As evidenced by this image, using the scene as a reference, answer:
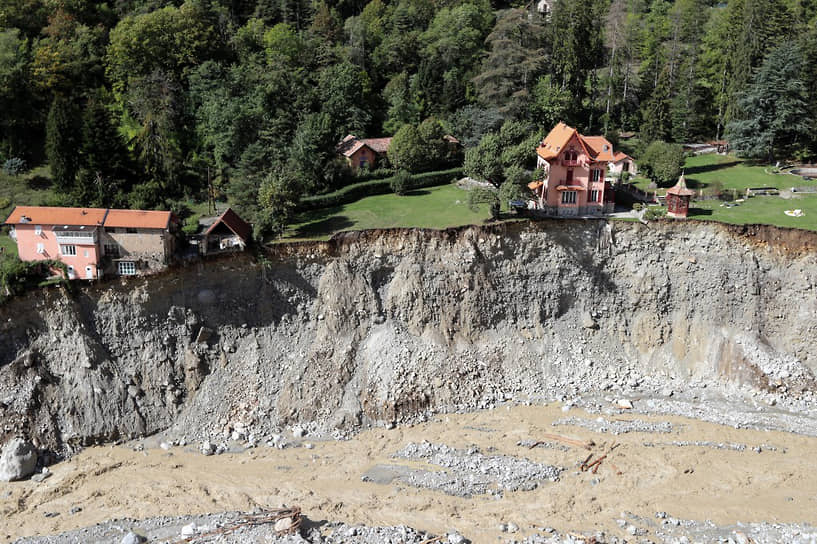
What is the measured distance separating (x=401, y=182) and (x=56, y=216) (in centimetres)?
2286

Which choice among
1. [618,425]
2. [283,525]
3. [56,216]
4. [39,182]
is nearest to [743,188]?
[618,425]

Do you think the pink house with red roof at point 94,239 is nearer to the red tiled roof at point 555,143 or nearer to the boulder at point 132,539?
the boulder at point 132,539

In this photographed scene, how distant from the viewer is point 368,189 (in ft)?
162

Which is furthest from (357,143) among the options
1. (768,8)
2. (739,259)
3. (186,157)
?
(768,8)

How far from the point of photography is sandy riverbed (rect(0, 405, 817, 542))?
28.9 m

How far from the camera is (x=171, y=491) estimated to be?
3064 cm

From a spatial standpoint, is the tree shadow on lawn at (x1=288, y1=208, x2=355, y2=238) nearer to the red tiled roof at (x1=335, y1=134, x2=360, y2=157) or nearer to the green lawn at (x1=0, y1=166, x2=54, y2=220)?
the red tiled roof at (x1=335, y1=134, x2=360, y2=157)

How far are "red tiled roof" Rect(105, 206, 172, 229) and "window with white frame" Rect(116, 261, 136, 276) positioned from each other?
197cm

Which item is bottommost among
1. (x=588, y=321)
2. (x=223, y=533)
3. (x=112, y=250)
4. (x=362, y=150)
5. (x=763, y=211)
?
(x=223, y=533)

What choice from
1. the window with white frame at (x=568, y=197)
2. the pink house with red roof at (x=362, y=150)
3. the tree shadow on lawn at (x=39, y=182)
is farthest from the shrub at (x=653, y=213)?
the tree shadow on lawn at (x=39, y=182)

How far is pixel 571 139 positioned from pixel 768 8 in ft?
100

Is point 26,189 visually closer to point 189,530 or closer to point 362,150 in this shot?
point 362,150

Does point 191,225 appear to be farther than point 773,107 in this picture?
No

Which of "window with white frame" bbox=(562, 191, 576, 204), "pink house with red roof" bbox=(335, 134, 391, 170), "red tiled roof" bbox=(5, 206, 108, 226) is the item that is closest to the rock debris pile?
"window with white frame" bbox=(562, 191, 576, 204)
